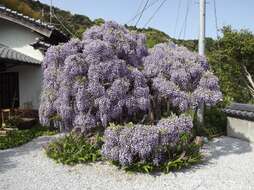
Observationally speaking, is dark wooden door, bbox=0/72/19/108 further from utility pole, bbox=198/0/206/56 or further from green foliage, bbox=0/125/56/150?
utility pole, bbox=198/0/206/56

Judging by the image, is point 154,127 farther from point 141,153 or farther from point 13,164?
point 13,164

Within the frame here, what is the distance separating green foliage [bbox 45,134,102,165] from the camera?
8.60 metres

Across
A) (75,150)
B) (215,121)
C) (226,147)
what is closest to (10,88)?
(75,150)

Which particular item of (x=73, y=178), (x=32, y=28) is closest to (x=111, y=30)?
(x=73, y=178)

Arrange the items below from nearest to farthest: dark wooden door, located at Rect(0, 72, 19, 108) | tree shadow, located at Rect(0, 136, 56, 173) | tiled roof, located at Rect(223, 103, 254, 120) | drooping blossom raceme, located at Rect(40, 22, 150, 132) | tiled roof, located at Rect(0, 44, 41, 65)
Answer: drooping blossom raceme, located at Rect(40, 22, 150, 132), tree shadow, located at Rect(0, 136, 56, 173), tiled roof, located at Rect(223, 103, 254, 120), tiled roof, located at Rect(0, 44, 41, 65), dark wooden door, located at Rect(0, 72, 19, 108)

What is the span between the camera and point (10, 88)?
15.3m

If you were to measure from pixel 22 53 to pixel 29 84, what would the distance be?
155cm

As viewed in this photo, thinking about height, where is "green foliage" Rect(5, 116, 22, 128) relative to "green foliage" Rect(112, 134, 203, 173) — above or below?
above

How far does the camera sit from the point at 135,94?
8.41 meters

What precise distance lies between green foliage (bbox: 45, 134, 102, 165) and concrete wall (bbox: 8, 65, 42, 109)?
634 cm

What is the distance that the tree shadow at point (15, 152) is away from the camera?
8484 millimetres

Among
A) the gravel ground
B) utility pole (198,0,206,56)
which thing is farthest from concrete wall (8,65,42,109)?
utility pole (198,0,206,56)

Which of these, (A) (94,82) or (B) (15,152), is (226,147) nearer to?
(A) (94,82)

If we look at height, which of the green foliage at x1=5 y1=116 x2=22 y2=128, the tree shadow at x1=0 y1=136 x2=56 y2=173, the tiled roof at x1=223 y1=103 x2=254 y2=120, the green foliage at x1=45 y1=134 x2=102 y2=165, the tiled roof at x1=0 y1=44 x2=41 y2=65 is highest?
the tiled roof at x1=0 y1=44 x2=41 y2=65
